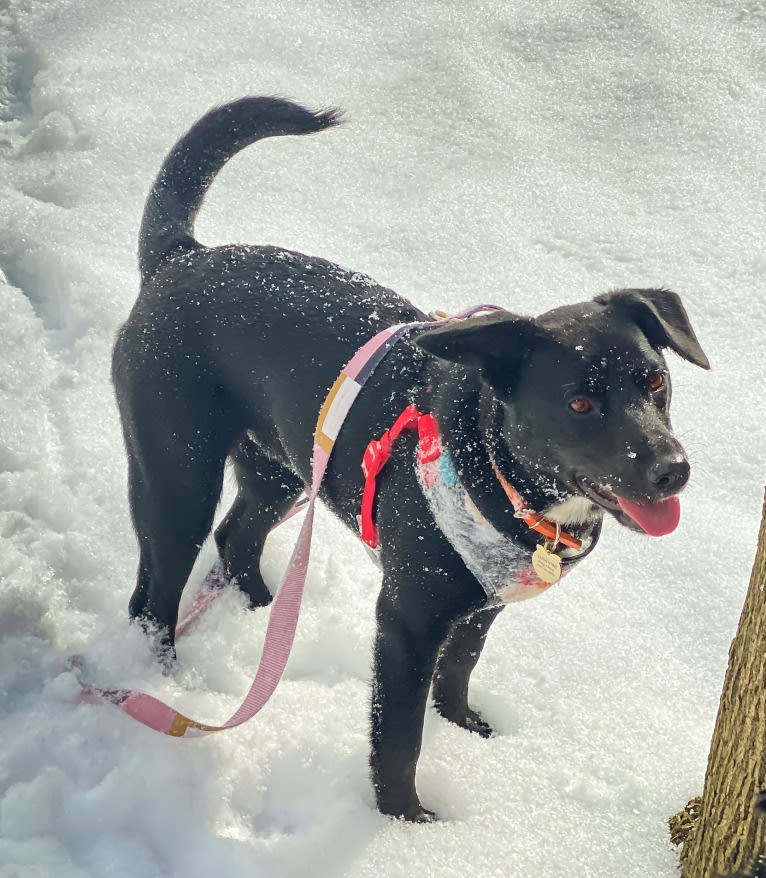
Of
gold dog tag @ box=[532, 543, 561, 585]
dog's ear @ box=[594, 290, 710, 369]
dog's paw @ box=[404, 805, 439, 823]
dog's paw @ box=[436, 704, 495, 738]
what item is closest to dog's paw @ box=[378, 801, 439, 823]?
dog's paw @ box=[404, 805, 439, 823]

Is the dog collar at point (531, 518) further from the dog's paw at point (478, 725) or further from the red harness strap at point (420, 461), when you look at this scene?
the dog's paw at point (478, 725)

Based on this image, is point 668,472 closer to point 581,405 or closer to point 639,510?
point 639,510

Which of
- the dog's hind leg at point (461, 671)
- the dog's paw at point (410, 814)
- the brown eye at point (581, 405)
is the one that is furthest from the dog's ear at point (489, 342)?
the dog's paw at point (410, 814)

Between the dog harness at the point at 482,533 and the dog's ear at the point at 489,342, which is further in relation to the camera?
the dog harness at the point at 482,533

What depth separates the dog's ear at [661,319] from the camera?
1920mm

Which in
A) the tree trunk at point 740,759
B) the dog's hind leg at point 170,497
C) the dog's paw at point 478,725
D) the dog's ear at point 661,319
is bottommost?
the dog's paw at point 478,725

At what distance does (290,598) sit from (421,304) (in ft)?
7.50

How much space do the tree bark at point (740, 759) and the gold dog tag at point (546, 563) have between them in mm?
391

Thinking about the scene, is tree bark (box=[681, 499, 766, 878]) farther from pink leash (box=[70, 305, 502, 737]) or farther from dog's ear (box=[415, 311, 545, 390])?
pink leash (box=[70, 305, 502, 737])

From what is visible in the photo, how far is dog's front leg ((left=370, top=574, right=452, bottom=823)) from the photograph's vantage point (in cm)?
202

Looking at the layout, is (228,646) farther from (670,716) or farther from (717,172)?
(717,172)

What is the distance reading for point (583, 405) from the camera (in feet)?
5.87

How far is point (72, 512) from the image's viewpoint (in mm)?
3064

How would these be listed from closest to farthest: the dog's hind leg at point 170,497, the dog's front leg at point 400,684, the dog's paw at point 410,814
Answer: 1. the dog's front leg at point 400,684
2. the dog's paw at point 410,814
3. the dog's hind leg at point 170,497
